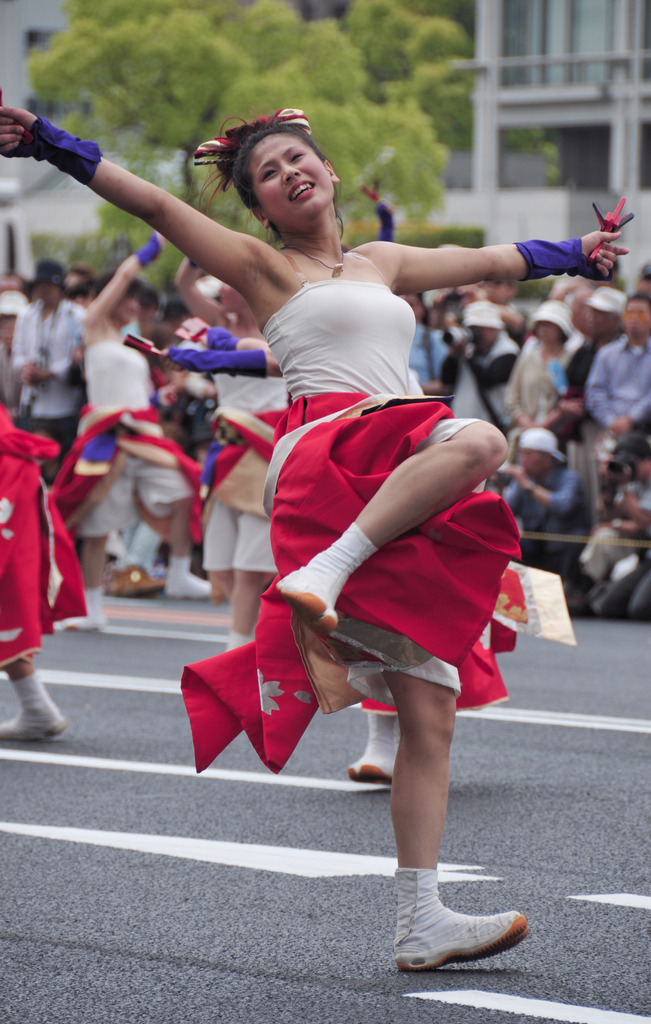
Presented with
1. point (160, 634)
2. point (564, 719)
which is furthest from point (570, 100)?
point (564, 719)

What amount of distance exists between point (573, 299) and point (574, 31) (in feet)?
107

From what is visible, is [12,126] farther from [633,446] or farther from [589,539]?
[589,539]

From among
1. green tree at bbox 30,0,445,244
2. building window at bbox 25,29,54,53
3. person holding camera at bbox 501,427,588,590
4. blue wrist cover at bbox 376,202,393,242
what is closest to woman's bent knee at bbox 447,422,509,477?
blue wrist cover at bbox 376,202,393,242

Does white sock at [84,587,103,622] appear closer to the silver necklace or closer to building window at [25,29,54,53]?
the silver necklace

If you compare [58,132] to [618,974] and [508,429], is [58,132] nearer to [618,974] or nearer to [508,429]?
[618,974]

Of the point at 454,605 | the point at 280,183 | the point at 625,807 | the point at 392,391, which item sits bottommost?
the point at 625,807

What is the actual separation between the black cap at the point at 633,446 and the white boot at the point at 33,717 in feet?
17.0

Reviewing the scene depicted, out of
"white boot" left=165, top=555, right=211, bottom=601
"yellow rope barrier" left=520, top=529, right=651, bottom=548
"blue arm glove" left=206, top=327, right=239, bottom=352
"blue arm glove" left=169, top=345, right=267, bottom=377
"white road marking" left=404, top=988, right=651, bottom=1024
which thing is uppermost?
"blue arm glove" left=206, top=327, right=239, bottom=352

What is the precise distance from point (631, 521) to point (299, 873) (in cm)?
661

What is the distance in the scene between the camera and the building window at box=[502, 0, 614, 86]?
41094mm

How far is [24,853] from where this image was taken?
4184mm

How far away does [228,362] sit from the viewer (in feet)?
18.6

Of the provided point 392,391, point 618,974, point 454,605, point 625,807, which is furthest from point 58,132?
point 625,807

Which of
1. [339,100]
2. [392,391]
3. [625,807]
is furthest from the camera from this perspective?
[339,100]
